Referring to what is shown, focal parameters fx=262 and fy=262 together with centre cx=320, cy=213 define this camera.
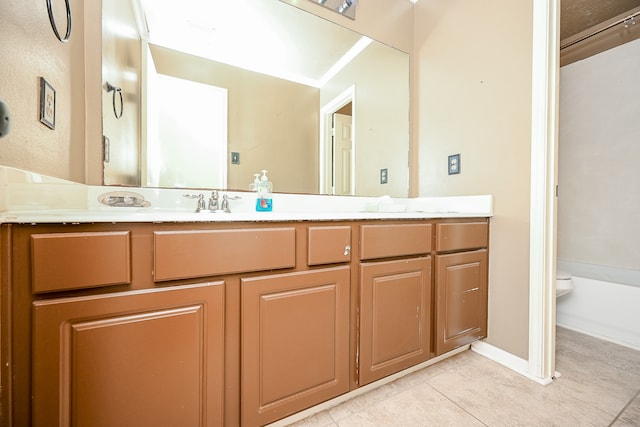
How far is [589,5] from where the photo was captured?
6.60 ft

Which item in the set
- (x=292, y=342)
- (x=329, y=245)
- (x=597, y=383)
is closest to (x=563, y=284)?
(x=597, y=383)

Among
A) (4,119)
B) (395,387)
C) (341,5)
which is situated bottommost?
(395,387)

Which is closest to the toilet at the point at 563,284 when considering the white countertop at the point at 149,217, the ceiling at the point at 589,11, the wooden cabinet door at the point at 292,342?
the white countertop at the point at 149,217

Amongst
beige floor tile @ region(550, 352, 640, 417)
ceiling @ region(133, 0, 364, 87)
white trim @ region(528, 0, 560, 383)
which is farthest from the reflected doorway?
beige floor tile @ region(550, 352, 640, 417)

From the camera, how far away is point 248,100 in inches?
57.4

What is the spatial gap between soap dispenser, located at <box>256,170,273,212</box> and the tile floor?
37.6 inches

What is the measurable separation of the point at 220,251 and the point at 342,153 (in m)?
1.18

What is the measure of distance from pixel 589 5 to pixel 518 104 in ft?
5.02

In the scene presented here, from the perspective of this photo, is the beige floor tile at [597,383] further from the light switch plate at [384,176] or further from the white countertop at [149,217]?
the light switch plate at [384,176]

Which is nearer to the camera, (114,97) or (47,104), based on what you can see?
(47,104)

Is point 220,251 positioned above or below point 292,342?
above

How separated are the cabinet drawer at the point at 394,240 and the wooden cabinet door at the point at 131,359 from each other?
1.94ft

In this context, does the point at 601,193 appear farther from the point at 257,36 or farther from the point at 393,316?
the point at 257,36

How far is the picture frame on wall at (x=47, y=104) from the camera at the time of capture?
78 cm
